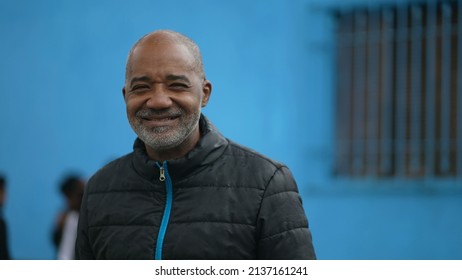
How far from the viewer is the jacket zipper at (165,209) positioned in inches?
89.0

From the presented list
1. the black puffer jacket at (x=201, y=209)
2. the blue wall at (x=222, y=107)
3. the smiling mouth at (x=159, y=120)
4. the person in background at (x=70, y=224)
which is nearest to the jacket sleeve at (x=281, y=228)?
the black puffer jacket at (x=201, y=209)

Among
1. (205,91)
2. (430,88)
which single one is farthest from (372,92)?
(205,91)

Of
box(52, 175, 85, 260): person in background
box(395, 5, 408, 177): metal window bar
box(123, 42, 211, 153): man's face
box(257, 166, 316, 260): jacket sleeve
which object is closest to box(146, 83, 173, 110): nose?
Result: box(123, 42, 211, 153): man's face

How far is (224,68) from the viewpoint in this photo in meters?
7.18

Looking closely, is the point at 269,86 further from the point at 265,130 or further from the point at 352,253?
the point at 352,253

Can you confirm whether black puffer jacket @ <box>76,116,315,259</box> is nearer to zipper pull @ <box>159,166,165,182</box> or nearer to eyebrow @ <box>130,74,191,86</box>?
zipper pull @ <box>159,166,165,182</box>

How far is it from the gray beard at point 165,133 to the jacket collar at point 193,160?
0.04 meters

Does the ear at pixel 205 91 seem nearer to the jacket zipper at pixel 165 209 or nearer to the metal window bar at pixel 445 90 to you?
the jacket zipper at pixel 165 209

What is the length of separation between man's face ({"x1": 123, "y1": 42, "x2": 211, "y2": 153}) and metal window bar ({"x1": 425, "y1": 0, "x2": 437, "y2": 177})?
4.57 metres

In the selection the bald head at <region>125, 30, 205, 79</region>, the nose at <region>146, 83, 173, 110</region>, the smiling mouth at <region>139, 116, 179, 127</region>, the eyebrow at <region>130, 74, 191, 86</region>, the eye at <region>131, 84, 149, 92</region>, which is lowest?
the smiling mouth at <region>139, 116, 179, 127</region>

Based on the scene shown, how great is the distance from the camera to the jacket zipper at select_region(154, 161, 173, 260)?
2.26 metres

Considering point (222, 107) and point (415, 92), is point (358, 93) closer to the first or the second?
point (415, 92)
